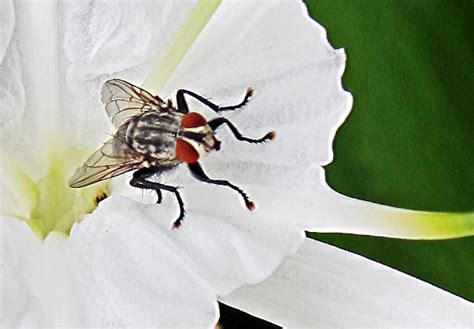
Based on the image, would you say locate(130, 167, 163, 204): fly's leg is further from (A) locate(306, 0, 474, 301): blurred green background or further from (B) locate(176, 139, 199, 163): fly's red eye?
(A) locate(306, 0, 474, 301): blurred green background

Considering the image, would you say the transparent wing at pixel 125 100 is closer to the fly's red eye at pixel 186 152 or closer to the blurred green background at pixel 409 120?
the fly's red eye at pixel 186 152

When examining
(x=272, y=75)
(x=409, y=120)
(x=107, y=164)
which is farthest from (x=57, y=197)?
(x=409, y=120)

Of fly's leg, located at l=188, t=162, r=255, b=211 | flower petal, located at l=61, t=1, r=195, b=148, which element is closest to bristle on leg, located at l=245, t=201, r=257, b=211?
fly's leg, located at l=188, t=162, r=255, b=211

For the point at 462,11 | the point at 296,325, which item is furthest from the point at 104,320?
the point at 462,11

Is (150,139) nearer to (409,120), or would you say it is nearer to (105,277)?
(105,277)

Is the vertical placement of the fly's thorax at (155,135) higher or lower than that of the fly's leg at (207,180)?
higher

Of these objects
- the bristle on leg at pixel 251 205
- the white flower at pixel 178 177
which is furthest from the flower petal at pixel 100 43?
the bristle on leg at pixel 251 205

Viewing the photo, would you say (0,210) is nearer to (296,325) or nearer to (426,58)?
(296,325)
